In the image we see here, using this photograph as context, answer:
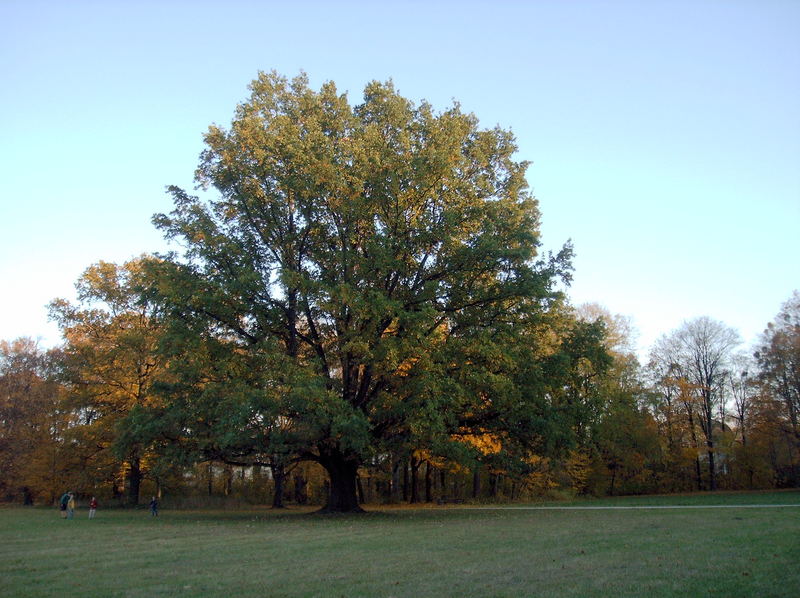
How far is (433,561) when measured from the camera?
1135 centimetres

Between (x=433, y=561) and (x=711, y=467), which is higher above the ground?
(x=433, y=561)

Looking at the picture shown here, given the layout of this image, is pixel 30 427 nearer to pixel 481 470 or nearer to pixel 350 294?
pixel 481 470

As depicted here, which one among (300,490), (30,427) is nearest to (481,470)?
(300,490)

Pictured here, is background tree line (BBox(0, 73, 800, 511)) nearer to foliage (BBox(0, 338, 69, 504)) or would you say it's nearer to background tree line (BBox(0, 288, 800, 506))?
background tree line (BBox(0, 288, 800, 506))

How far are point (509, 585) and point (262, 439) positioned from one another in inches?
610

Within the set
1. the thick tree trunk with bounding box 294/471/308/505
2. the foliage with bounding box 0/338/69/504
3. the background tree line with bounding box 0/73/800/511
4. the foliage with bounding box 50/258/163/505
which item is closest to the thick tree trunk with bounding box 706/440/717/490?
the background tree line with bounding box 0/73/800/511

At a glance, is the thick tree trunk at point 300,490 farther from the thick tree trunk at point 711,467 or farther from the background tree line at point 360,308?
the thick tree trunk at point 711,467

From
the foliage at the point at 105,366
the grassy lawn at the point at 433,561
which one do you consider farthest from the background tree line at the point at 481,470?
the grassy lawn at the point at 433,561

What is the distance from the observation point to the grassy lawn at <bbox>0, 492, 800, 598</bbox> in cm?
862

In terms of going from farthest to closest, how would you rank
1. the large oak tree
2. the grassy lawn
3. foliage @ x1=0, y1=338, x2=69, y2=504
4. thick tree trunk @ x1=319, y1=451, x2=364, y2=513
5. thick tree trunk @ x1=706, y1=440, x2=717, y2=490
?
thick tree trunk @ x1=706, y1=440, x2=717, y2=490
foliage @ x1=0, y1=338, x2=69, y2=504
thick tree trunk @ x1=319, y1=451, x2=364, y2=513
the large oak tree
the grassy lawn

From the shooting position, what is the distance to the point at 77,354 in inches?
1576

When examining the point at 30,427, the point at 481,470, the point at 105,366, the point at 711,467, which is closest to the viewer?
the point at 481,470

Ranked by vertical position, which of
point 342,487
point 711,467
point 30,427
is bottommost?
point 711,467

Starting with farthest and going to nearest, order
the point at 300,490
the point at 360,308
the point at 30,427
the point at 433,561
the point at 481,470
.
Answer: the point at 300,490
the point at 30,427
the point at 481,470
the point at 360,308
the point at 433,561
